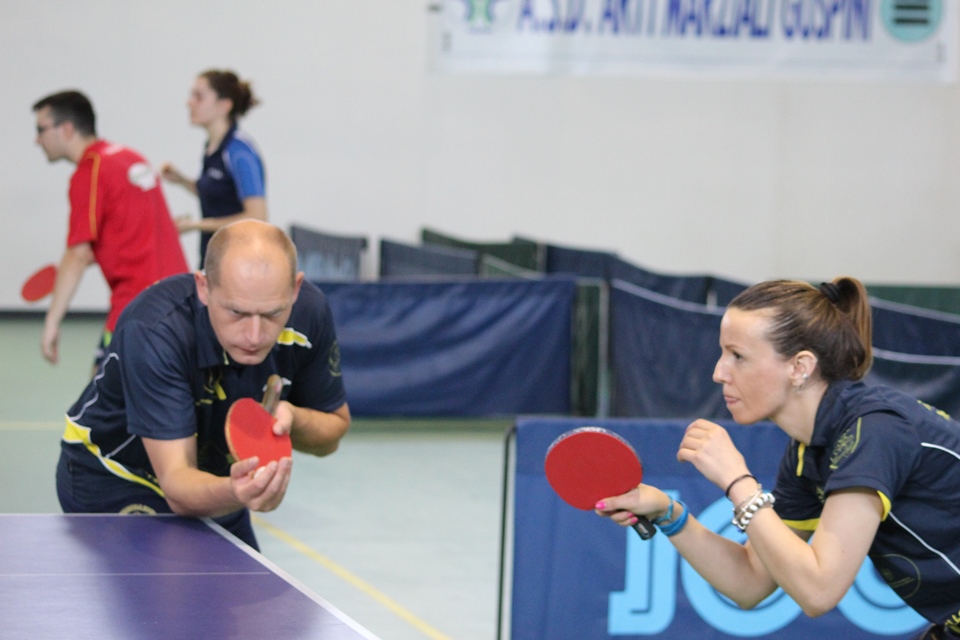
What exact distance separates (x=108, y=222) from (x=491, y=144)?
→ 6888 mm

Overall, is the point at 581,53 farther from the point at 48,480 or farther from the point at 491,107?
the point at 48,480

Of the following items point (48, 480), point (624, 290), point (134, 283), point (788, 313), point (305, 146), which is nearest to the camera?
point (788, 313)

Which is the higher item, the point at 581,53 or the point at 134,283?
the point at 581,53

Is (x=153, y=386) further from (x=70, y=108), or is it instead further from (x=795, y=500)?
(x=70, y=108)

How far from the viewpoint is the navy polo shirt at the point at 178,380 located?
230cm

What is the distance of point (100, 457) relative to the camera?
2541 millimetres

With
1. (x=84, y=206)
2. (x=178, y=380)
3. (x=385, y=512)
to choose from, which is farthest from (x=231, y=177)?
(x=178, y=380)

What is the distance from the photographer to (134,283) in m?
4.40

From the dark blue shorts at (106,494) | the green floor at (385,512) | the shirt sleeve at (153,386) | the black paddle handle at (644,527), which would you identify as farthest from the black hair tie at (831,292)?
the green floor at (385,512)

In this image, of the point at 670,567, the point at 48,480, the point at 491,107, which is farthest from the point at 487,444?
the point at 491,107

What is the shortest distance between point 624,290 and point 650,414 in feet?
2.39

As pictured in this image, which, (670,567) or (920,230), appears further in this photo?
(920,230)

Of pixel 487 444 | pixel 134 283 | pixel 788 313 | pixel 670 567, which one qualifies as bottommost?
pixel 487 444

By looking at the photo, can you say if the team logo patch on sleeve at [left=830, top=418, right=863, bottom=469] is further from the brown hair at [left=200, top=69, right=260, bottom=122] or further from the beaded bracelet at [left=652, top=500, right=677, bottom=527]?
the brown hair at [left=200, top=69, right=260, bottom=122]
